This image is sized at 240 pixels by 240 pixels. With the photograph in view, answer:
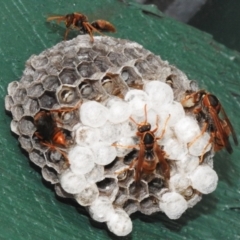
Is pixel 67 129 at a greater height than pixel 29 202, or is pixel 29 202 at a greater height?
pixel 67 129

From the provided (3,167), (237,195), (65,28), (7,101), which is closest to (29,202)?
(3,167)

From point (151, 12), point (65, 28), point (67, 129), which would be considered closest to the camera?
point (67, 129)

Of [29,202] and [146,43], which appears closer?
[29,202]

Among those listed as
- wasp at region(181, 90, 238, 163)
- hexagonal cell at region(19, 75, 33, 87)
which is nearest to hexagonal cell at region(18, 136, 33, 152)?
hexagonal cell at region(19, 75, 33, 87)

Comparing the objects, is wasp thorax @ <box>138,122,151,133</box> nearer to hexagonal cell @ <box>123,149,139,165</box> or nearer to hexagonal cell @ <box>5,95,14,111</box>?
hexagonal cell @ <box>123,149,139,165</box>

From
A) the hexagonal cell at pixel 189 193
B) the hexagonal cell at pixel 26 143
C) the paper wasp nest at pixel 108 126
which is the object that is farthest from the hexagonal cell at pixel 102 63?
the hexagonal cell at pixel 189 193

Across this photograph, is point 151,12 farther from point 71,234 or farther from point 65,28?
point 71,234

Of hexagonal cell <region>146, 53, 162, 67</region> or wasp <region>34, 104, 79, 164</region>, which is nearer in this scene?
wasp <region>34, 104, 79, 164</region>
